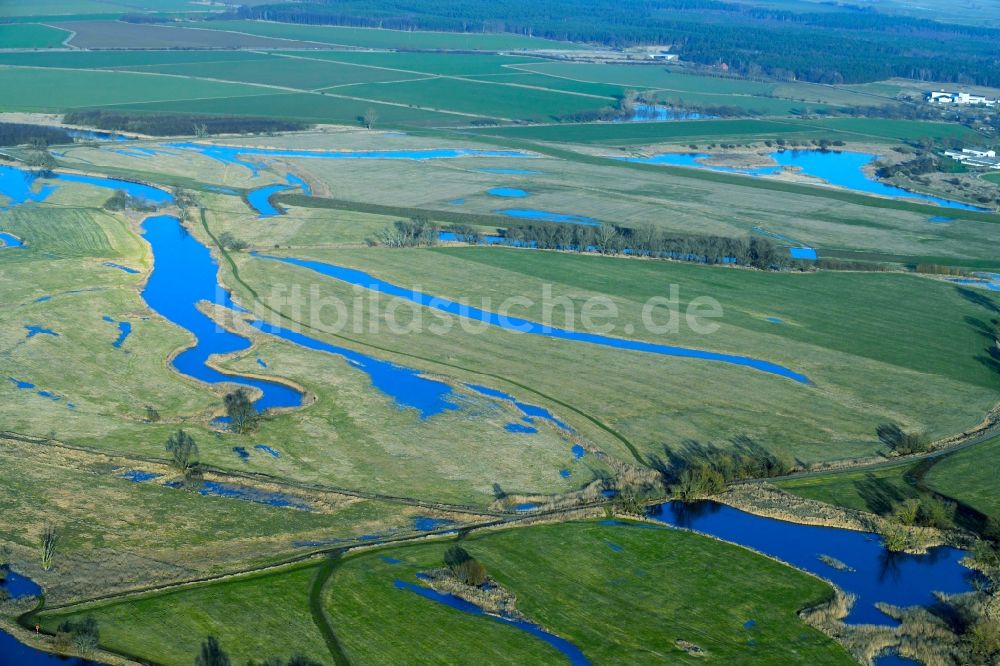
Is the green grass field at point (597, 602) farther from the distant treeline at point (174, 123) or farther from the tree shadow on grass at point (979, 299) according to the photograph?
the distant treeline at point (174, 123)

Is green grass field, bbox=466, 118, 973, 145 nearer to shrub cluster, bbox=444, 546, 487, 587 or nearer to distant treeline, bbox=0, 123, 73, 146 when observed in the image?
distant treeline, bbox=0, 123, 73, 146

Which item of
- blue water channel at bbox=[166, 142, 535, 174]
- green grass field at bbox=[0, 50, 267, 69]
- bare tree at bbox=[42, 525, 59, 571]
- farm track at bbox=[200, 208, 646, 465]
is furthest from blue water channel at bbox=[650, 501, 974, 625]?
green grass field at bbox=[0, 50, 267, 69]

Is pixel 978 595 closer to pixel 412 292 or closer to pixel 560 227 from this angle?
pixel 412 292

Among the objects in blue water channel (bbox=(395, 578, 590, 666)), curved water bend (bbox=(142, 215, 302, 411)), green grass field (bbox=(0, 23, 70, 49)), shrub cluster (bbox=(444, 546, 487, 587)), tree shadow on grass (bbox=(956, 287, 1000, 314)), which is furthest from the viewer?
green grass field (bbox=(0, 23, 70, 49))

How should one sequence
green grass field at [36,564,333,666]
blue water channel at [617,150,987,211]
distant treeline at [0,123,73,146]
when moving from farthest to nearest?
distant treeline at [0,123,73,146], blue water channel at [617,150,987,211], green grass field at [36,564,333,666]

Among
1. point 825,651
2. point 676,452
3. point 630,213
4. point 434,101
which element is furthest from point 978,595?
point 434,101
